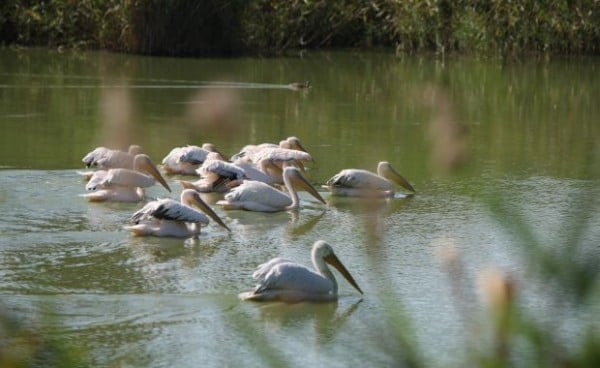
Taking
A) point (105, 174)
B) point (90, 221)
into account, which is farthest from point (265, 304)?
point (105, 174)

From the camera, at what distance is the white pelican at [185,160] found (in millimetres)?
7645

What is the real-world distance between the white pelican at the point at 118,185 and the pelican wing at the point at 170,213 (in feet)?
2.85

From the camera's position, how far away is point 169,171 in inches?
308

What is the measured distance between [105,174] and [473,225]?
204cm

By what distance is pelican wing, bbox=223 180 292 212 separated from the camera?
6637 millimetres

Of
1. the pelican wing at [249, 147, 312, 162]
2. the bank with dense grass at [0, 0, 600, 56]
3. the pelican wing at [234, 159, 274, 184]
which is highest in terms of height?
the bank with dense grass at [0, 0, 600, 56]

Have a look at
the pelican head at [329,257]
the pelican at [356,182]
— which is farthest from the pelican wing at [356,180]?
the pelican head at [329,257]

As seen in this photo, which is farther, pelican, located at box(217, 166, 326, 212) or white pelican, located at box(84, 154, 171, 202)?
white pelican, located at box(84, 154, 171, 202)

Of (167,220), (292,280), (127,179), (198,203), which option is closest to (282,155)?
(127,179)

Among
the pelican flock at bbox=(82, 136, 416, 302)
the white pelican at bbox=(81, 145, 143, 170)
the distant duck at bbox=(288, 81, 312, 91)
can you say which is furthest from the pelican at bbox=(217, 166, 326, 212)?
the distant duck at bbox=(288, 81, 312, 91)

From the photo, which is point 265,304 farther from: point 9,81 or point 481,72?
point 481,72

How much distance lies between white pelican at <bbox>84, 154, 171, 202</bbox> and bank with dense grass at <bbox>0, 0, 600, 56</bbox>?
924cm

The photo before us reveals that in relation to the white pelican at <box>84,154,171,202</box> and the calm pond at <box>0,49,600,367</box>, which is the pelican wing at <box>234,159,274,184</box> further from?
the white pelican at <box>84,154,171,202</box>

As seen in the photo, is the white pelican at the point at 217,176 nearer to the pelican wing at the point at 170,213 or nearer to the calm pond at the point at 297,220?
the calm pond at the point at 297,220
